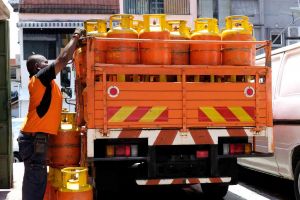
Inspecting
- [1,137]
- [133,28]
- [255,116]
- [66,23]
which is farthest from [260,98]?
[66,23]

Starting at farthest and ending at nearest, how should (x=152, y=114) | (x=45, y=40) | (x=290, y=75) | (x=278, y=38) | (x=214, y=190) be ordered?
(x=278, y=38), (x=45, y=40), (x=214, y=190), (x=290, y=75), (x=152, y=114)

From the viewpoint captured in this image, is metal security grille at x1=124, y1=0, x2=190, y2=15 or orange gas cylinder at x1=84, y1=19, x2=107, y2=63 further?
metal security grille at x1=124, y1=0, x2=190, y2=15

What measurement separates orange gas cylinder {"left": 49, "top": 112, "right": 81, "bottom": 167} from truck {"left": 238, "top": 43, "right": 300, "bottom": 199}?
2.33 meters

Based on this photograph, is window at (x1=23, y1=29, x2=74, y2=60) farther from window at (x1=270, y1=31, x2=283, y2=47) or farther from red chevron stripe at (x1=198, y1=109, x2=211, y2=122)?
red chevron stripe at (x1=198, y1=109, x2=211, y2=122)

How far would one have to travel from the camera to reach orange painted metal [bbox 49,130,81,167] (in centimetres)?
563

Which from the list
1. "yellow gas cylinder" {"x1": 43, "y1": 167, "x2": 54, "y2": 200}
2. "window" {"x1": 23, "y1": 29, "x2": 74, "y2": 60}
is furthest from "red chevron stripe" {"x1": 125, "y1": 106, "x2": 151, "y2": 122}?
"window" {"x1": 23, "y1": 29, "x2": 74, "y2": 60}

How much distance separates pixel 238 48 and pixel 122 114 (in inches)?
62.9

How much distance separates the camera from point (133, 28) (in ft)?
18.4

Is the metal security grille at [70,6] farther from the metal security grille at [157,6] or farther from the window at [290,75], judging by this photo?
the window at [290,75]

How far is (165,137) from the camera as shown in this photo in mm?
5332

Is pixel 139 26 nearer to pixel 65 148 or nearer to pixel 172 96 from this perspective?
pixel 172 96

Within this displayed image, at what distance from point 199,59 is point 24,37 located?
19163mm

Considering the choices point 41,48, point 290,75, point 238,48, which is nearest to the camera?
point 238,48

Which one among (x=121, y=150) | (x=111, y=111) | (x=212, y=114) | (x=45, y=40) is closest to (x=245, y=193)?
(x=212, y=114)
